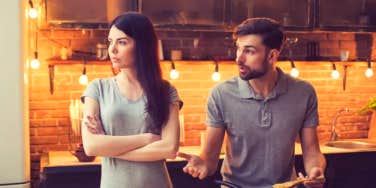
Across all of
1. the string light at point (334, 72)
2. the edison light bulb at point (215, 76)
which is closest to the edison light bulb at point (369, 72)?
the string light at point (334, 72)

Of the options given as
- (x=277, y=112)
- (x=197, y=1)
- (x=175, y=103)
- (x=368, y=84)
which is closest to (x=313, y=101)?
(x=277, y=112)

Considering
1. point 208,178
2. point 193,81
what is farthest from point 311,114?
point 193,81

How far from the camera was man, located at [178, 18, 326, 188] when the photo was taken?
2.40 meters

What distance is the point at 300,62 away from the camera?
466cm

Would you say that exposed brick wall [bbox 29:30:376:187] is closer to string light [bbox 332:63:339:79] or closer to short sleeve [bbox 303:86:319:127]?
string light [bbox 332:63:339:79]

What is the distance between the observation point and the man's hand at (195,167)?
90.7 inches

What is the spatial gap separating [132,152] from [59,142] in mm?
2126

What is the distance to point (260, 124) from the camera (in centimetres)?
241

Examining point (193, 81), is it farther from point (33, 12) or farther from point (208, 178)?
point (33, 12)

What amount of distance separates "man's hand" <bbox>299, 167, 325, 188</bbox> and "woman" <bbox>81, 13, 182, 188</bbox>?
1.80 feet

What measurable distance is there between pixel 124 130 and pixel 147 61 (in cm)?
29

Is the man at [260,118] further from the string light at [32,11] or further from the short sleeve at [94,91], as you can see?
the string light at [32,11]

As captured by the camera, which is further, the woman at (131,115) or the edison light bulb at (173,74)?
the edison light bulb at (173,74)

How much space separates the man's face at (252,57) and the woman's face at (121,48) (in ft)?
1.50
